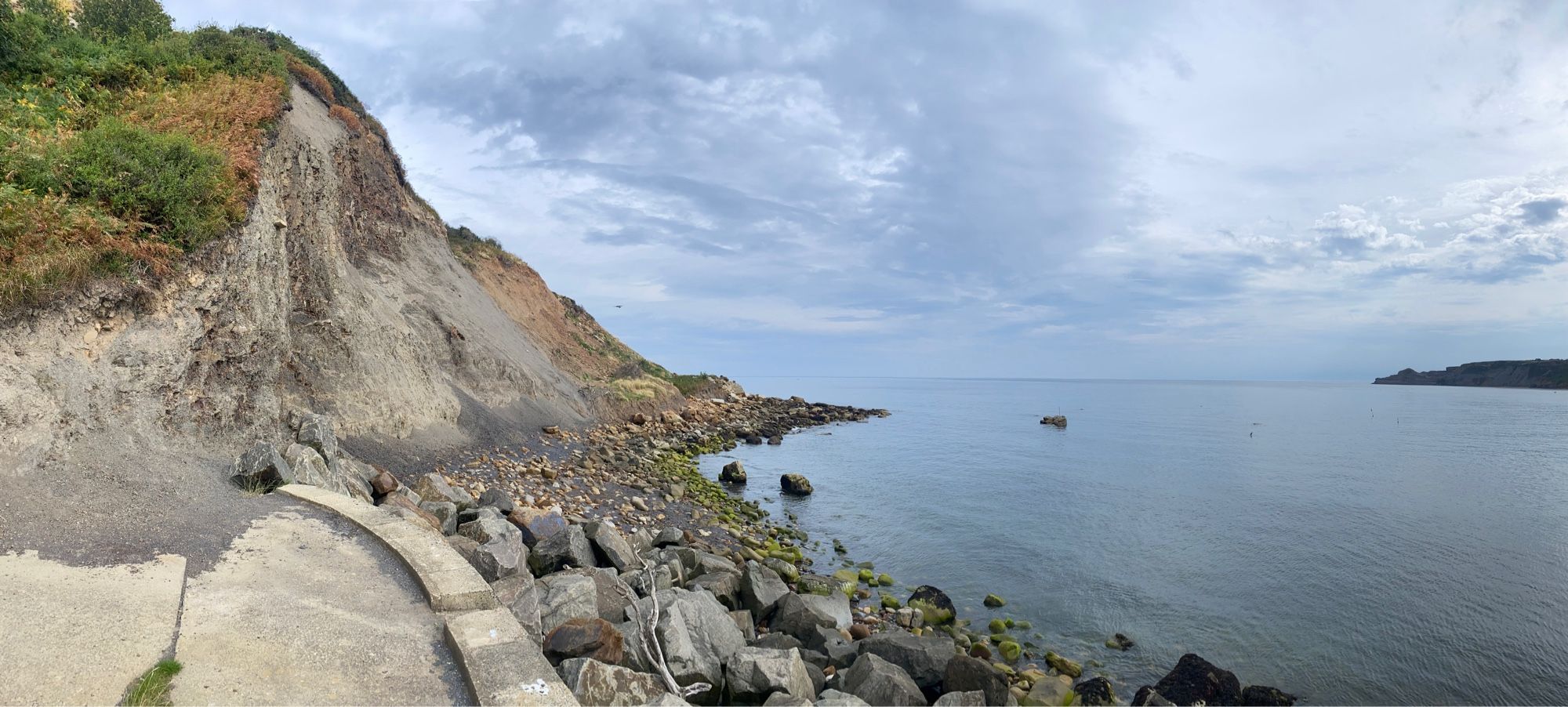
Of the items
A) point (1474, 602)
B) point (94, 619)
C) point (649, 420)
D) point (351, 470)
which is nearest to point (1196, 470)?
point (1474, 602)

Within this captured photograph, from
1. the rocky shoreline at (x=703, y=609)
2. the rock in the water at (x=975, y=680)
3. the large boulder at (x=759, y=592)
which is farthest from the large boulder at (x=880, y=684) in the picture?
the large boulder at (x=759, y=592)

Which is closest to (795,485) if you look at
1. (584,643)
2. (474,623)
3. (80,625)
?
(584,643)

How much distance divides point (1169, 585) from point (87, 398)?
1987 cm

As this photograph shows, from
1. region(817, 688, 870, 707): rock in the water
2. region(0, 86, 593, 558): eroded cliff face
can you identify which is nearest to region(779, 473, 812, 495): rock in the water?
region(0, 86, 593, 558): eroded cliff face

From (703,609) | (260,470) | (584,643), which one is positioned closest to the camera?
(584,643)

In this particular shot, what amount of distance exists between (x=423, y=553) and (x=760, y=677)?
402 cm

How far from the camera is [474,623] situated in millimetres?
5895

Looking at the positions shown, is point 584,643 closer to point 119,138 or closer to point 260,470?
point 260,470

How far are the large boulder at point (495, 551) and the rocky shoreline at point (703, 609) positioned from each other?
3cm

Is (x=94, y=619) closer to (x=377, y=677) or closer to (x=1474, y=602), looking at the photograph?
(x=377, y=677)

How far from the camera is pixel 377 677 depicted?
5.11m

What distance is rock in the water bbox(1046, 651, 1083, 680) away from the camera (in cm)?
1130

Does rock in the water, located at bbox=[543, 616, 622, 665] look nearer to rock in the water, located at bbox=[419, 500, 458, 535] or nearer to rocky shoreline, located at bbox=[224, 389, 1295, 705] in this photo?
rocky shoreline, located at bbox=[224, 389, 1295, 705]

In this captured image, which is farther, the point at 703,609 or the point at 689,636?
the point at 703,609
